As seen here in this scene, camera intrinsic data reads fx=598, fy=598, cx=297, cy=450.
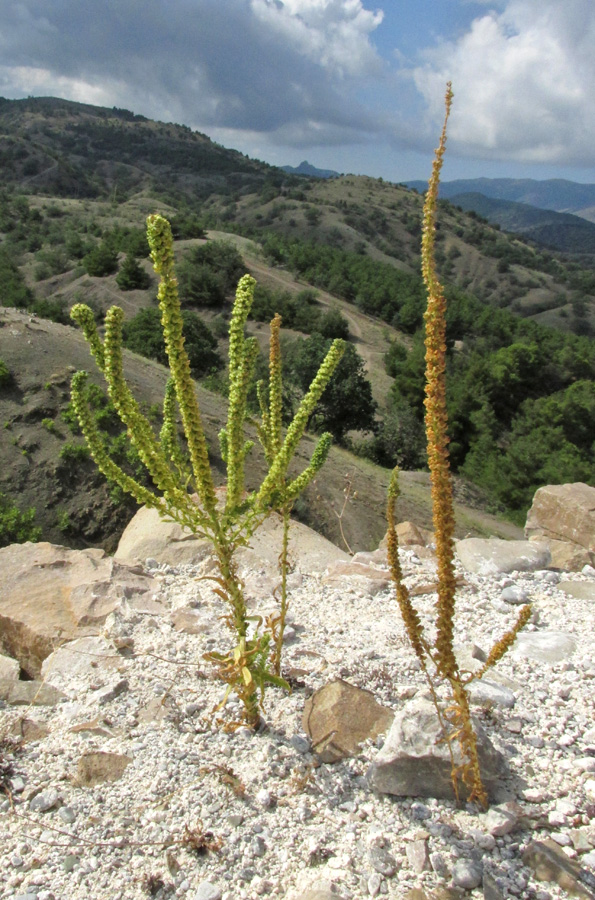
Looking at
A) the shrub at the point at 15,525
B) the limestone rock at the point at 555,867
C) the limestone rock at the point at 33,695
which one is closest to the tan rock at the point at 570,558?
the limestone rock at the point at 555,867

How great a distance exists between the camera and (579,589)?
6.21 m

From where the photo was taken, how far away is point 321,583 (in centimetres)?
626

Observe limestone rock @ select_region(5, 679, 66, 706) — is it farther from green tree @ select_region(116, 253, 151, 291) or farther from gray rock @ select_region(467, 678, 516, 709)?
green tree @ select_region(116, 253, 151, 291)

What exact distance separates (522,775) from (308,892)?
1.45 meters

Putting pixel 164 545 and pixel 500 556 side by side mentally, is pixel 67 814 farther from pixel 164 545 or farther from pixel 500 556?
pixel 500 556

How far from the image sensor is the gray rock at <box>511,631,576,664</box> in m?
4.73

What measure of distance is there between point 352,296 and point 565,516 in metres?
54.0

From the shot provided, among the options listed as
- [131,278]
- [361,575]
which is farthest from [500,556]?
[131,278]

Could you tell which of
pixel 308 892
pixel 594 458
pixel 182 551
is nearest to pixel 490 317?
pixel 594 458

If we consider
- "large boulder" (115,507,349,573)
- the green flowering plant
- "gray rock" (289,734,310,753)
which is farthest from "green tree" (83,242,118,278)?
"gray rock" (289,734,310,753)

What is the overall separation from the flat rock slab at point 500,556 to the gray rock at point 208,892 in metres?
4.28

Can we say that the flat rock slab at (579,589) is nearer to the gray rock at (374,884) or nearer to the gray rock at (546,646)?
the gray rock at (546,646)

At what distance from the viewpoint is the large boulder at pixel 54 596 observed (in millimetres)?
5172

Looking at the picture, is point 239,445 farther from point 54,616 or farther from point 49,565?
point 49,565
